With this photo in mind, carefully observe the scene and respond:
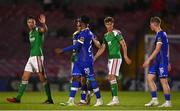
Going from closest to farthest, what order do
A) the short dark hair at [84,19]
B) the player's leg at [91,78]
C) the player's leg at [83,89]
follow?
the short dark hair at [84,19] < the player's leg at [91,78] < the player's leg at [83,89]

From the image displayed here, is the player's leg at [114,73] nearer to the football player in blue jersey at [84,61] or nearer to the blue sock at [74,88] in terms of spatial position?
the football player in blue jersey at [84,61]

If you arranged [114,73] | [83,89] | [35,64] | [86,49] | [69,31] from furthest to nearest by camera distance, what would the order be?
[69,31] → [35,64] → [114,73] → [83,89] → [86,49]

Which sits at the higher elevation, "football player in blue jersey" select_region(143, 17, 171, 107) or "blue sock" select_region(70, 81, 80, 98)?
"football player in blue jersey" select_region(143, 17, 171, 107)

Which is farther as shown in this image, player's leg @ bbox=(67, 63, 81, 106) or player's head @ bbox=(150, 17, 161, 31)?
player's head @ bbox=(150, 17, 161, 31)

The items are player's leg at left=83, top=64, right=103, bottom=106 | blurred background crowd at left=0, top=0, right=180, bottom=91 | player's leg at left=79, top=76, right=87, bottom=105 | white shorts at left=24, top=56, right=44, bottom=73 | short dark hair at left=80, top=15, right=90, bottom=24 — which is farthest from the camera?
blurred background crowd at left=0, top=0, right=180, bottom=91

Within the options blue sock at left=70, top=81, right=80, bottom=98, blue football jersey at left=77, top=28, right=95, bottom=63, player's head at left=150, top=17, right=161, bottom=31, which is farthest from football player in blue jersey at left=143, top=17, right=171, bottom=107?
blue sock at left=70, top=81, right=80, bottom=98

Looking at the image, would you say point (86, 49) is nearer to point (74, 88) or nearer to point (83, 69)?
point (83, 69)

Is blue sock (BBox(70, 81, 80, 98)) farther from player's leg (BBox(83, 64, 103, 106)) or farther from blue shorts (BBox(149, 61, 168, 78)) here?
blue shorts (BBox(149, 61, 168, 78))

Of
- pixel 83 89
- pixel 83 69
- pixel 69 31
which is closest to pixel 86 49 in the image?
pixel 83 69

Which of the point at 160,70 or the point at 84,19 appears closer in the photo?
the point at 84,19

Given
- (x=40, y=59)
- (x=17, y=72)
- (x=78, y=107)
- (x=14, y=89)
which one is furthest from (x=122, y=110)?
(x=17, y=72)

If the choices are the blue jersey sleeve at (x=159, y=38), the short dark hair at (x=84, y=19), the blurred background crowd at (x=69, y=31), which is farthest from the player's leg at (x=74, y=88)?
the blurred background crowd at (x=69, y=31)

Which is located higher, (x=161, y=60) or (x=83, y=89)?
(x=161, y=60)

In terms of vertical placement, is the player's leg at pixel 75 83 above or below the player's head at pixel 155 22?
below
